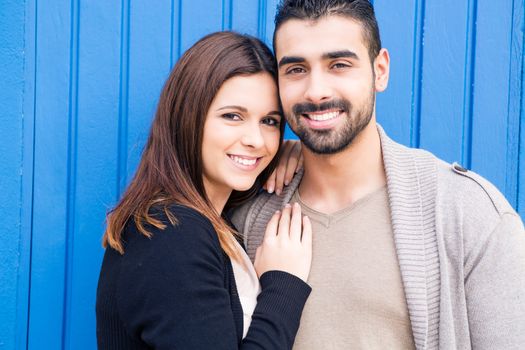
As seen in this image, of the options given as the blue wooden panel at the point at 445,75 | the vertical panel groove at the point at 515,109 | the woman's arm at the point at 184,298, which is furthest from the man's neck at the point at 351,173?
the vertical panel groove at the point at 515,109

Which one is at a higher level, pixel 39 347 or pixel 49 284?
pixel 49 284

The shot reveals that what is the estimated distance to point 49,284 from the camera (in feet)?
6.34

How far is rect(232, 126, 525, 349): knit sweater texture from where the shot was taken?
1414 millimetres

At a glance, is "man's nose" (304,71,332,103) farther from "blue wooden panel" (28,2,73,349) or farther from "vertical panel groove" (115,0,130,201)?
"blue wooden panel" (28,2,73,349)

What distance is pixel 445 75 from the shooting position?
1.98 meters

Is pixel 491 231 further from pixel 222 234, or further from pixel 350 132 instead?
pixel 222 234

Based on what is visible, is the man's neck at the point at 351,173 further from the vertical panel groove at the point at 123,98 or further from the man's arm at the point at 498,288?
the vertical panel groove at the point at 123,98

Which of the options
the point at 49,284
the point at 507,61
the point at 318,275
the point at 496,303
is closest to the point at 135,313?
the point at 318,275

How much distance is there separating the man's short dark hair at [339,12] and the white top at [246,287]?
74 centimetres

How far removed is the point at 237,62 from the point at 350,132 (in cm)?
41

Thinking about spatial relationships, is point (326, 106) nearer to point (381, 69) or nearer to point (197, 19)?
point (381, 69)

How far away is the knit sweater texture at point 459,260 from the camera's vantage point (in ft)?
4.64

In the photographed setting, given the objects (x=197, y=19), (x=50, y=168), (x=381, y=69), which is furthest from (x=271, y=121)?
(x=50, y=168)

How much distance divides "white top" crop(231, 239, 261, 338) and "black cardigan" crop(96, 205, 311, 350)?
0.9 inches
